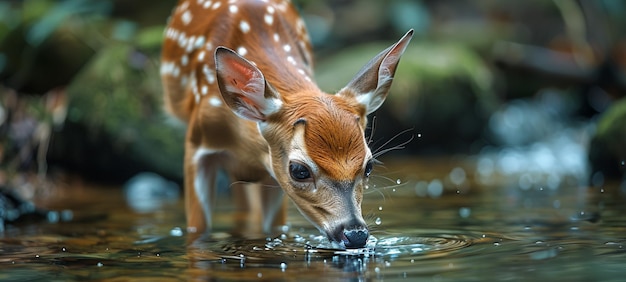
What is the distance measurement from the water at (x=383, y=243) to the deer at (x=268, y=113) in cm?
26

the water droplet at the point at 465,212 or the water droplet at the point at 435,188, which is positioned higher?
the water droplet at the point at 435,188

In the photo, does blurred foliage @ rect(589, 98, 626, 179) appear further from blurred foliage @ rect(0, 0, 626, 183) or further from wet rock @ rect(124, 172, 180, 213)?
wet rock @ rect(124, 172, 180, 213)

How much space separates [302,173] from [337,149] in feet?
0.86

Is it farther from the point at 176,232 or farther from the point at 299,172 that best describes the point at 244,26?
the point at 299,172

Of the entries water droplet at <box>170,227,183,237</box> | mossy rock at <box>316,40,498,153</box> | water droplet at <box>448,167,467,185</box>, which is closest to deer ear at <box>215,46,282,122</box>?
Result: water droplet at <box>170,227,183,237</box>

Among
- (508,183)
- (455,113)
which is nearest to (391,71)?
(508,183)

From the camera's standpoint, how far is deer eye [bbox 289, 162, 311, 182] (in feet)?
17.2

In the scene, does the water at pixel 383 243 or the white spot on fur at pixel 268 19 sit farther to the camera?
the white spot on fur at pixel 268 19

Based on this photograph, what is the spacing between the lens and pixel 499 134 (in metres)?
12.9

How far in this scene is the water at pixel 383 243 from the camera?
466cm

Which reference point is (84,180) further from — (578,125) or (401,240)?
(578,125)

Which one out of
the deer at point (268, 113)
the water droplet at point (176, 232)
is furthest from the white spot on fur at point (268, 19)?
the water droplet at point (176, 232)

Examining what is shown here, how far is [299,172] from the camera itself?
528 cm

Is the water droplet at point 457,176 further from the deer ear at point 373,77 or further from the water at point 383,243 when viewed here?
the deer ear at point 373,77
